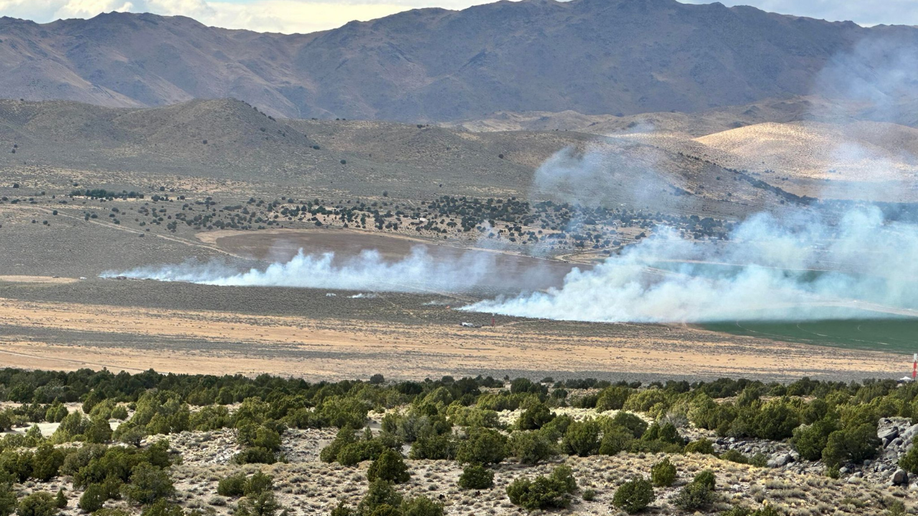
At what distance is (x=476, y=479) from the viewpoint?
950 inches

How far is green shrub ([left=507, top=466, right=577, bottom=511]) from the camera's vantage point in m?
22.6

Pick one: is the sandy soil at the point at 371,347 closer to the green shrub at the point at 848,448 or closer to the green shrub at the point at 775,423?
the green shrub at the point at 775,423

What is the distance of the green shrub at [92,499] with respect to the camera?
22.5 m

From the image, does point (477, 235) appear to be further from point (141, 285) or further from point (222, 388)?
point (222, 388)

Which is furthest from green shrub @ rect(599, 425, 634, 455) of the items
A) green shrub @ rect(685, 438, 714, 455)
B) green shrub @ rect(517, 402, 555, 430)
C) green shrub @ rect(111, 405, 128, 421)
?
green shrub @ rect(111, 405, 128, 421)

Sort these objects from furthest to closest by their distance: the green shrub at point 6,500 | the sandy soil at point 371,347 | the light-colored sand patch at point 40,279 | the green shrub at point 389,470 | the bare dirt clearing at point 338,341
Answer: the light-colored sand patch at point 40,279 < the bare dirt clearing at point 338,341 < the sandy soil at point 371,347 < the green shrub at point 389,470 < the green shrub at point 6,500

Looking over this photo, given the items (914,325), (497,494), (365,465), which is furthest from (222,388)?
(914,325)

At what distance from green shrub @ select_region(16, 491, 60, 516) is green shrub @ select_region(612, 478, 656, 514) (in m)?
11.0

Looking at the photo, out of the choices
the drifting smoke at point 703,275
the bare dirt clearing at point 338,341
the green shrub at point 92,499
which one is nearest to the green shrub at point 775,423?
the green shrub at point 92,499

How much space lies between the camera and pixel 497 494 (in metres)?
23.7

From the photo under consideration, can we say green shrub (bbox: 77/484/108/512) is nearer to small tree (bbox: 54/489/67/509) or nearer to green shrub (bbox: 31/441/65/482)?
small tree (bbox: 54/489/67/509)

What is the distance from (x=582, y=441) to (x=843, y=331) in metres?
42.9

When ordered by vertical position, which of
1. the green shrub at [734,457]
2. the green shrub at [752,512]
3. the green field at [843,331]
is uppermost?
the green field at [843,331]

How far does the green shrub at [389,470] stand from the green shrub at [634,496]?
15.4ft
